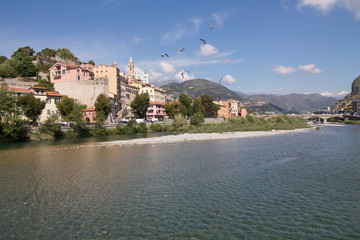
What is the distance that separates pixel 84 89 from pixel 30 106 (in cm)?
2429

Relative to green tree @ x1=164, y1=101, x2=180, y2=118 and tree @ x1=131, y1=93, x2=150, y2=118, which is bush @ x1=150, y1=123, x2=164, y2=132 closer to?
tree @ x1=131, y1=93, x2=150, y2=118

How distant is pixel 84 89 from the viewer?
81188 millimetres

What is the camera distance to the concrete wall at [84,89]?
80188 millimetres

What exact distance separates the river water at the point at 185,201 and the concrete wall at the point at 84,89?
58.5m

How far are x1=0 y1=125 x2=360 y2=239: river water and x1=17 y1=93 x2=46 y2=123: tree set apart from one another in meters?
38.2

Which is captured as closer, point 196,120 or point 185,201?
point 185,201

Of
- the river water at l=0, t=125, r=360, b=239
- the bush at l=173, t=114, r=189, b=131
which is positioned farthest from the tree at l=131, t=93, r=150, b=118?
the river water at l=0, t=125, r=360, b=239

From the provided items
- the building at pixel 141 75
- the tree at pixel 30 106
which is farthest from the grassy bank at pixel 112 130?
the building at pixel 141 75

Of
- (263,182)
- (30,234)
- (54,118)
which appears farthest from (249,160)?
(54,118)

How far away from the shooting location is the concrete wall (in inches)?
3157

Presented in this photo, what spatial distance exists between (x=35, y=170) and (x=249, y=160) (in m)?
19.7

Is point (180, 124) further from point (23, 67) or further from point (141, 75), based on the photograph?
point (141, 75)

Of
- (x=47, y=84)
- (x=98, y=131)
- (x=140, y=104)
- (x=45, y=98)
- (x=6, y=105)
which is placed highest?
(x=47, y=84)

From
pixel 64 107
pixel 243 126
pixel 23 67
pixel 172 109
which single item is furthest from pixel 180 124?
pixel 23 67
